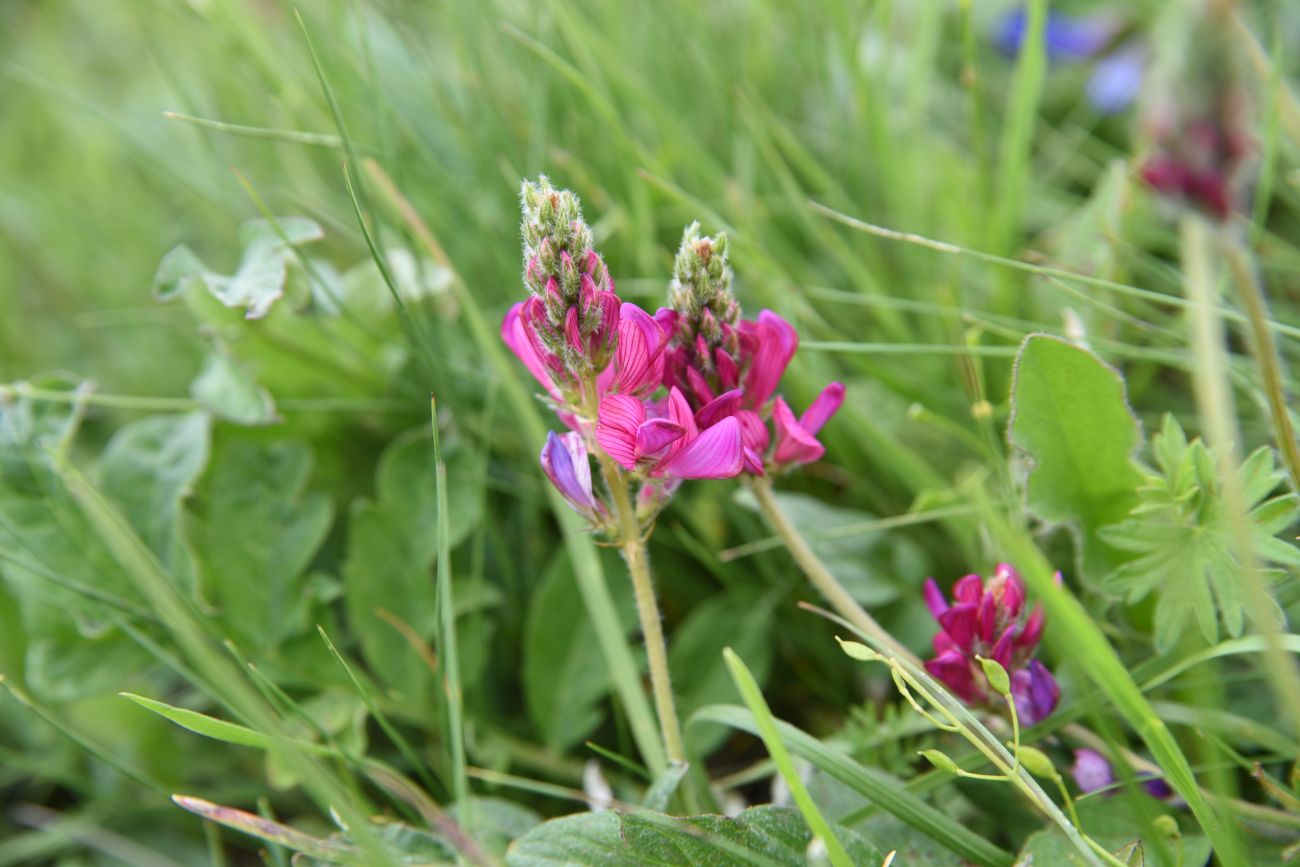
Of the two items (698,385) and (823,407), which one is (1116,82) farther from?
(698,385)

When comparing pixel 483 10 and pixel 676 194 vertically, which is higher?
pixel 483 10

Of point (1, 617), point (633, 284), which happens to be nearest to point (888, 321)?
point (633, 284)

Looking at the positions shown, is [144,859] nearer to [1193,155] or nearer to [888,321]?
[888,321]

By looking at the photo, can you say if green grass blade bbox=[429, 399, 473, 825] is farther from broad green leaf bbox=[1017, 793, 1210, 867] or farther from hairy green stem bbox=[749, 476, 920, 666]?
broad green leaf bbox=[1017, 793, 1210, 867]

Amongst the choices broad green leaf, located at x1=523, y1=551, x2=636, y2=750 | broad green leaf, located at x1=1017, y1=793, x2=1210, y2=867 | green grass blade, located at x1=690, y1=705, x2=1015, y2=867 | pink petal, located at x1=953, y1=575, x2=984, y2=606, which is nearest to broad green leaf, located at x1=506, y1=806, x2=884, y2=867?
green grass blade, located at x1=690, y1=705, x2=1015, y2=867

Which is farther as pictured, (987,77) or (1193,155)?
(987,77)

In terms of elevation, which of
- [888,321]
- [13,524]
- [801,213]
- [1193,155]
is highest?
[1193,155]

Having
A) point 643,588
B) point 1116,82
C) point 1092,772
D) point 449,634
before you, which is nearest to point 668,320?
point 643,588

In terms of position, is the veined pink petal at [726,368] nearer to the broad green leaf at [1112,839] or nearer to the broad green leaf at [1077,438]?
the broad green leaf at [1077,438]
